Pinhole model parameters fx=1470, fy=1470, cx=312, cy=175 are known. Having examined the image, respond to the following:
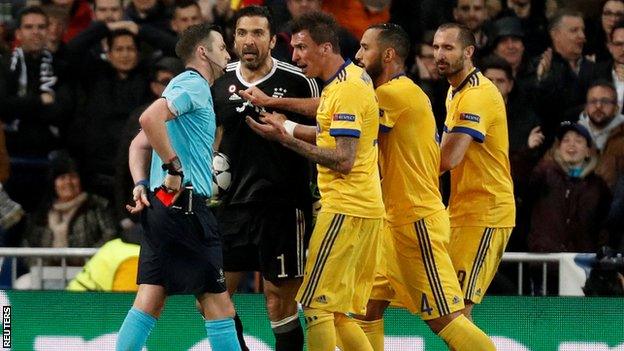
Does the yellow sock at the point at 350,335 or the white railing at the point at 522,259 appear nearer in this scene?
the yellow sock at the point at 350,335

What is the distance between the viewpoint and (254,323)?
959 cm

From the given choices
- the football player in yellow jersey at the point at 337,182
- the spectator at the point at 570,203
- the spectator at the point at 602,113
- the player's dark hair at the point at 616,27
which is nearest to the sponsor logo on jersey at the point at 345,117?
the football player in yellow jersey at the point at 337,182

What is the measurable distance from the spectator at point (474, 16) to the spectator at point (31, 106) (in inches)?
124

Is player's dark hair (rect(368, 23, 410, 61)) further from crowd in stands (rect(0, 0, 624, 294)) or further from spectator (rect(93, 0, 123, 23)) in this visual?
spectator (rect(93, 0, 123, 23))

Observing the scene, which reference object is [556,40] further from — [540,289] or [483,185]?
[483,185]

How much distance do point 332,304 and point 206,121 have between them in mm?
1179

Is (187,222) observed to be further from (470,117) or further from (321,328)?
(470,117)

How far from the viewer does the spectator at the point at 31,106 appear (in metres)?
11.4

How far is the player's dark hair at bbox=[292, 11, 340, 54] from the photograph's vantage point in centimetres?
788

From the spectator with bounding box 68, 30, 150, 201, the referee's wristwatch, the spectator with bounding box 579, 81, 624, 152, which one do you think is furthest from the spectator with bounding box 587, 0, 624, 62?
the referee's wristwatch

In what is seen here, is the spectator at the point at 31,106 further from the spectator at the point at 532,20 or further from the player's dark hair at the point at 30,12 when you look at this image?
the spectator at the point at 532,20

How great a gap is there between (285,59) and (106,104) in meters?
1.53

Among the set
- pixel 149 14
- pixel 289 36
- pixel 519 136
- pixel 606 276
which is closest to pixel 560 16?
pixel 519 136

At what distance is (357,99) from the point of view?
766cm
